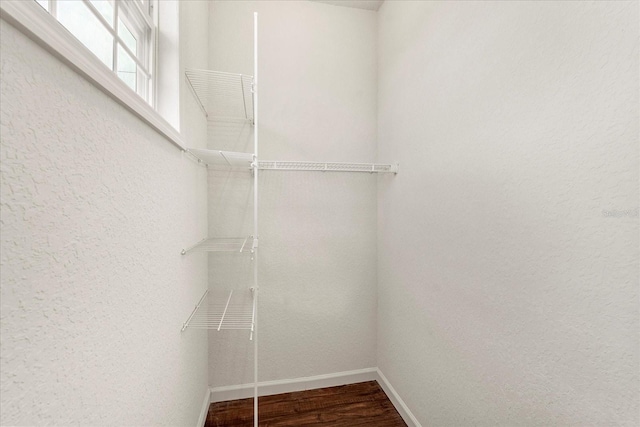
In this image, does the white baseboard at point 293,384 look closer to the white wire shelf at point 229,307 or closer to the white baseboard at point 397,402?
the white baseboard at point 397,402

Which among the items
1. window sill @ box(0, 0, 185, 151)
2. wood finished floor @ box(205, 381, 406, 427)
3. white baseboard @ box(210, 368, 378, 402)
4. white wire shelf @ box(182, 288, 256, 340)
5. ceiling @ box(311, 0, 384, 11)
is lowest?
wood finished floor @ box(205, 381, 406, 427)

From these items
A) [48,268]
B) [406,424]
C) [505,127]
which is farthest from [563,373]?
[48,268]

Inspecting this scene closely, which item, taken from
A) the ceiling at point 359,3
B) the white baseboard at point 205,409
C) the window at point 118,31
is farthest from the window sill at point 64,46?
the ceiling at point 359,3

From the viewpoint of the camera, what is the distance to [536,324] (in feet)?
2.83

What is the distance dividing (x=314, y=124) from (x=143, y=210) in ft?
4.56

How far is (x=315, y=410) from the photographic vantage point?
Answer: 5.59ft

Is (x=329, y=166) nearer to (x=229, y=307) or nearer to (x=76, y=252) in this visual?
(x=229, y=307)

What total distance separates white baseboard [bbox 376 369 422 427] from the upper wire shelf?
1.53 metres

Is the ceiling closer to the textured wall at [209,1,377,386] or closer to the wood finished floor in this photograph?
the textured wall at [209,1,377,386]

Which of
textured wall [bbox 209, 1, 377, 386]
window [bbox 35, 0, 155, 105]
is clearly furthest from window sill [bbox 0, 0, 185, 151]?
textured wall [bbox 209, 1, 377, 386]

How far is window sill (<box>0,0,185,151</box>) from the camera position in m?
0.36

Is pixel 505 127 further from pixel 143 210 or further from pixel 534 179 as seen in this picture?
pixel 143 210

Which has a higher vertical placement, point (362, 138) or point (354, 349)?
point (362, 138)

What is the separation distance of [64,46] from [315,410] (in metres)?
2.10
